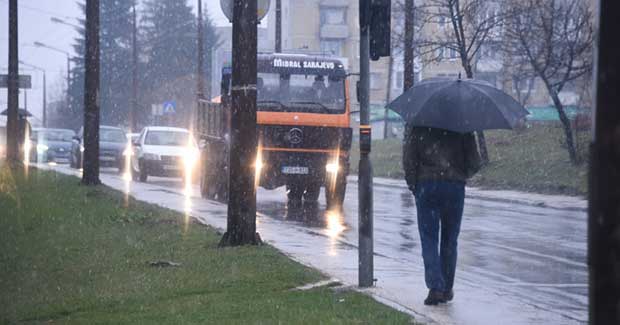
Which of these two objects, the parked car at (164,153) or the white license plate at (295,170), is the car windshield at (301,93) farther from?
the parked car at (164,153)

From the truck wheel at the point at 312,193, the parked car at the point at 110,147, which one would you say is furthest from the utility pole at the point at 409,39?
the parked car at the point at 110,147

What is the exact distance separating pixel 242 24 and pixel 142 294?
15.1 ft

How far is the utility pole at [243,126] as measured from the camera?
1295 centimetres

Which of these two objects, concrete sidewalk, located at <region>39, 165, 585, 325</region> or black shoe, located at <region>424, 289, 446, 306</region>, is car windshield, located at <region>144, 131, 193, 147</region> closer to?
concrete sidewalk, located at <region>39, 165, 585, 325</region>

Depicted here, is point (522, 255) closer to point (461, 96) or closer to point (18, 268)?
point (461, 96)

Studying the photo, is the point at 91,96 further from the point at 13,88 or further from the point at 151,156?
the point at 13,88

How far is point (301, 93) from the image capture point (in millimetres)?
22297

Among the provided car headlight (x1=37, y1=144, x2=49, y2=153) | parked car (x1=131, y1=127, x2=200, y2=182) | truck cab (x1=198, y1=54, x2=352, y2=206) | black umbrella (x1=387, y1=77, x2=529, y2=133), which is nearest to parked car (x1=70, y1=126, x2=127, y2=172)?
parked car (x1=131, y1=127, x2=200, y2=182)

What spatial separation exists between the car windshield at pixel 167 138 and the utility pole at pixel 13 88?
7127 mm

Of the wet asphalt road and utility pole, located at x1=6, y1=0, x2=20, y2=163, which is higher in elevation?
utility pole, located at x1=6, y1=0, x2=20, y2=163

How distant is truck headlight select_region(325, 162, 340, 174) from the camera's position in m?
22.3

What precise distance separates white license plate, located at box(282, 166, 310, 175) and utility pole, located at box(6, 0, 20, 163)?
67.6ft

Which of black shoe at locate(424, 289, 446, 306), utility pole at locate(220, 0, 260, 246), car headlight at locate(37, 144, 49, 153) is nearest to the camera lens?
black shoe at locate(424, 289, 446, 306)

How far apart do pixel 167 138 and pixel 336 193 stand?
14239 mm
